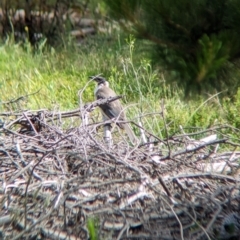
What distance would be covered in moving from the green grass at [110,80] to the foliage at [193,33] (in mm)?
343

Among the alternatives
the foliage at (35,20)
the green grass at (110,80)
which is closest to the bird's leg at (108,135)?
the green grass at (110,80)

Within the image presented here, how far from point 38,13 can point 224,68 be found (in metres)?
5.87

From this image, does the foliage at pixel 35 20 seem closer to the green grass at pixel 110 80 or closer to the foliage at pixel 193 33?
the green grass at pixel 110 80

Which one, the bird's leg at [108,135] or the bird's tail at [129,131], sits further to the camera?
the bird's tail at [129,131]

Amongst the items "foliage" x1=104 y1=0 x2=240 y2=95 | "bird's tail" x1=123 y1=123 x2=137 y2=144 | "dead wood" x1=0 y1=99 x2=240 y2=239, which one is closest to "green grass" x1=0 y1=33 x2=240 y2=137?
"bird's tail" x1=123 y1=123 x2=137 y2=144

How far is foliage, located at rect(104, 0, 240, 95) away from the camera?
16.1 ft

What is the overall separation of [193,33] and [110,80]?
2.18m

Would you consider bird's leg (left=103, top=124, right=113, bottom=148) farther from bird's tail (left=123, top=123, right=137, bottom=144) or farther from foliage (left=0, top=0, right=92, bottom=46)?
foliage (left=0, top=0, right=92, bottom=46)

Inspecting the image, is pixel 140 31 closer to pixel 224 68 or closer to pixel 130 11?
pixel 130 11

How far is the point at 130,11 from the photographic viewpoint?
552 centimetres

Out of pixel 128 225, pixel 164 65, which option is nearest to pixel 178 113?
pixel 164 65

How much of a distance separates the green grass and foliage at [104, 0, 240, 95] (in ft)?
1.13

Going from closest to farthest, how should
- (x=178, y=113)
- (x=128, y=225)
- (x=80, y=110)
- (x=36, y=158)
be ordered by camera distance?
(x=128, y=225) → (x=36, y=158) → (x=80, y=110) → (x=178, y=113)

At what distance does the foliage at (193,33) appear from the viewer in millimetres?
4898
